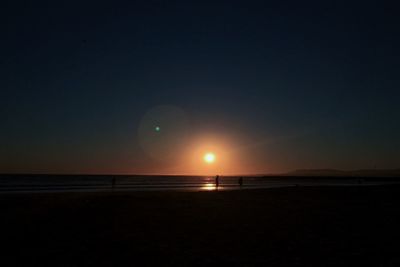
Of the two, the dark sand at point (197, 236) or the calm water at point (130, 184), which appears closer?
the dark sand at point (197, 236)

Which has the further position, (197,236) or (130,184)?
(130,184)

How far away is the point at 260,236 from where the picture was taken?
45.6 feet

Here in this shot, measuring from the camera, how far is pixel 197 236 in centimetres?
1406

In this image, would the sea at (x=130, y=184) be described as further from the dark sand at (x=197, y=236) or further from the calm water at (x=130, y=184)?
the dark sand at (x=197, y=236)

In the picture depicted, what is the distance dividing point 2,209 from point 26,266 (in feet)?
39.2

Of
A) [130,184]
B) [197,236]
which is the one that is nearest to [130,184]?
[130,184]

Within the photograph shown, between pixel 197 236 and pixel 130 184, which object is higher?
pixel 130 184

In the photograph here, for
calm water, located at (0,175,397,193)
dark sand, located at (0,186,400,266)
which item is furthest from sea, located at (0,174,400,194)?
dark sand, located at (0,186,400,266)

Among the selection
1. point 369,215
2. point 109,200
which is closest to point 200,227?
point 369,215

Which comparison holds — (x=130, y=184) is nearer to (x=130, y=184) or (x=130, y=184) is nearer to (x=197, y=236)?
(x=130, y=184)

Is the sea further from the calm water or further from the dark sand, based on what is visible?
the dark sand

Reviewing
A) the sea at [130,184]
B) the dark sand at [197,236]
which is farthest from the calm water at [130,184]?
the dark sand at [197,236]

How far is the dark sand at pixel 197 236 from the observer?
435 inches

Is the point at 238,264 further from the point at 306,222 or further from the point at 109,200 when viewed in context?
the point at 109,200
